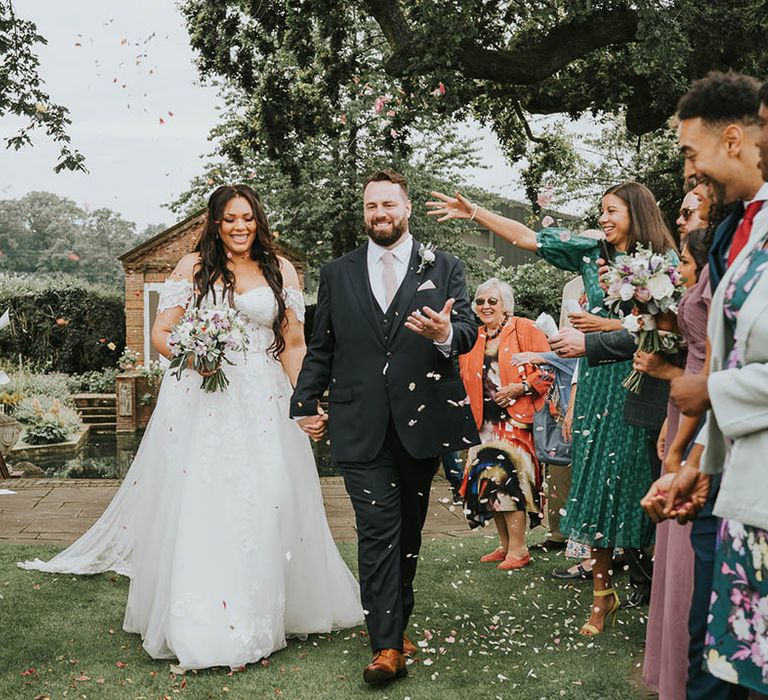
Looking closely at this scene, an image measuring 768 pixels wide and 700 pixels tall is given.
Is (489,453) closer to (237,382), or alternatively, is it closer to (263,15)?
(237,382)

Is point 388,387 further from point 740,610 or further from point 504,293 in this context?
point 504,293

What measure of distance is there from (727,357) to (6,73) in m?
8.44

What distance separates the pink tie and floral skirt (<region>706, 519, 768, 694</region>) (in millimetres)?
2388

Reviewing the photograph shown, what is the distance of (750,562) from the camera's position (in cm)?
218

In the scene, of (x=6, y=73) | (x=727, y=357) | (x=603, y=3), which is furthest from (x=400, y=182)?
(x=603, y=3)

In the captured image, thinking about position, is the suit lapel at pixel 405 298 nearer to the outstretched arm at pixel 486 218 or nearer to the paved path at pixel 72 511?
the outstretched arm at pixel 486 218

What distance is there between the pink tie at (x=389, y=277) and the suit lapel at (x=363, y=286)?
0.07 metres

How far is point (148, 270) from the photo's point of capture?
72.5 ft

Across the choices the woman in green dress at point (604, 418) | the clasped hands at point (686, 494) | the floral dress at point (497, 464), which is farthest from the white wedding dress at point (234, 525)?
the clasped hands at point (686, 494)

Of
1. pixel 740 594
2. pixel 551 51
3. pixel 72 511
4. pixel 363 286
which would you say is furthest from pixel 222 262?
pixel 551 51

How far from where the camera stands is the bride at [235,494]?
14.7ft

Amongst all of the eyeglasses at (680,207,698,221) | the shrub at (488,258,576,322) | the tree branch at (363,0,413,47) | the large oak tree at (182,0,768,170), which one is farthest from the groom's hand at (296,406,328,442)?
the shrub at (488,258,576,322)

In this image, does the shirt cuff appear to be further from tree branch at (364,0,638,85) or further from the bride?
tree branch at (364,0,638,85)

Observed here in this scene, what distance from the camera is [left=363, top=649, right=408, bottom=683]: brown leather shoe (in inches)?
161
